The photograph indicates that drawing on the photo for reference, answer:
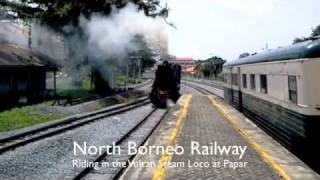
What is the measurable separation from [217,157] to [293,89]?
2.70 meters

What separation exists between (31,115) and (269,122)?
1390 centimetres

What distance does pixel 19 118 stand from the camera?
78.3 ft

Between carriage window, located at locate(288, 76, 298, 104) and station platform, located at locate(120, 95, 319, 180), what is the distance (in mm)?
1541

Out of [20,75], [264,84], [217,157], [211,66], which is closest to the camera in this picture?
[217,157]

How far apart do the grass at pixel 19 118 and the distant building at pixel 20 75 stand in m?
3.97

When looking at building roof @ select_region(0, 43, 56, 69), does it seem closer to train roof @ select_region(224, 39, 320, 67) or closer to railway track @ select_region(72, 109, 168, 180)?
railway track @ select_region(72, 109, 168, 180)

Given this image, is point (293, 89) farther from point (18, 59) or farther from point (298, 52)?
point (18, 59)

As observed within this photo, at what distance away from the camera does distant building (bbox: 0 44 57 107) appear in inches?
1239

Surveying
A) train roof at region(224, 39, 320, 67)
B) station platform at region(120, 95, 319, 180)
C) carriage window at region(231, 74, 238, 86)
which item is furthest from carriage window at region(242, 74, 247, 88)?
train roof at region(224, 39, 320, 67)

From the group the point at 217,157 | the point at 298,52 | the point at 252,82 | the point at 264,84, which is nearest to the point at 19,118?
the point at 252,82

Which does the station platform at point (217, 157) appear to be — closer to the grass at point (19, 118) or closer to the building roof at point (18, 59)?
the grass at point (19, 118)

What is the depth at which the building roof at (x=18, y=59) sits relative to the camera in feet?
104

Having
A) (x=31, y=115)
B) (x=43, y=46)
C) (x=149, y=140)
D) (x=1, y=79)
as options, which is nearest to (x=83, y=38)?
(x=43, y=46)

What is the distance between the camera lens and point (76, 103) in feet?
108
